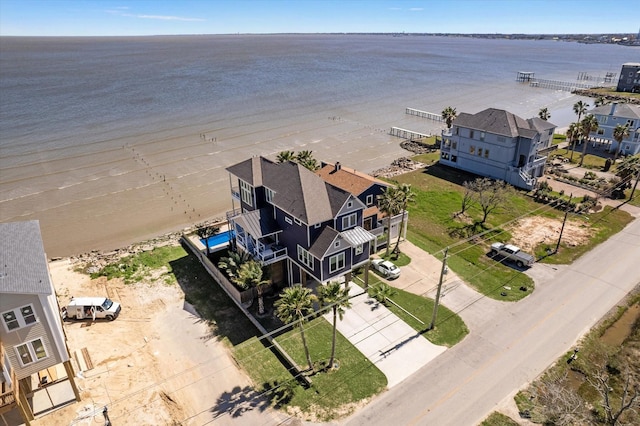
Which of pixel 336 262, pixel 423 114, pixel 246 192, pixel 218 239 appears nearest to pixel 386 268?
pixel 336 262

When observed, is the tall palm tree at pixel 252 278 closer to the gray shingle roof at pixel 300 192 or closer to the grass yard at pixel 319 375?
the grass yard at pixel 319 375

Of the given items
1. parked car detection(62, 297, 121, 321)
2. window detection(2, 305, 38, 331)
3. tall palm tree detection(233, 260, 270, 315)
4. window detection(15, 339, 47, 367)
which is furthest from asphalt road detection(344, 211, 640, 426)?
parked car detection(62, 297, 121, 321)

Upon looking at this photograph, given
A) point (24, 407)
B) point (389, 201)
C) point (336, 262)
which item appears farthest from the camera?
point (389, 201)

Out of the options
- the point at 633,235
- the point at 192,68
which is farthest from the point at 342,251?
the point at 192,68

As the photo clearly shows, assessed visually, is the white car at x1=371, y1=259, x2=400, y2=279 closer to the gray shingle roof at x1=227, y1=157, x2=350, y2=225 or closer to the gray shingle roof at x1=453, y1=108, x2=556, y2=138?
the gray shingle roof at x1=227, y1=157, x2=350, y2=225

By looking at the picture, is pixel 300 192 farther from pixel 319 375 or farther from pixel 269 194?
pixel 319 375

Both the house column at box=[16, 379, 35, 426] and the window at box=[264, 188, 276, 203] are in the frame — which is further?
the window at box=[264, 188, 276, 203]

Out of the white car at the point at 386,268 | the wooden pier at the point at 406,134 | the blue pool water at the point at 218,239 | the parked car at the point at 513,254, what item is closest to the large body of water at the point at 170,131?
the wooden pier at the point at 406,134
